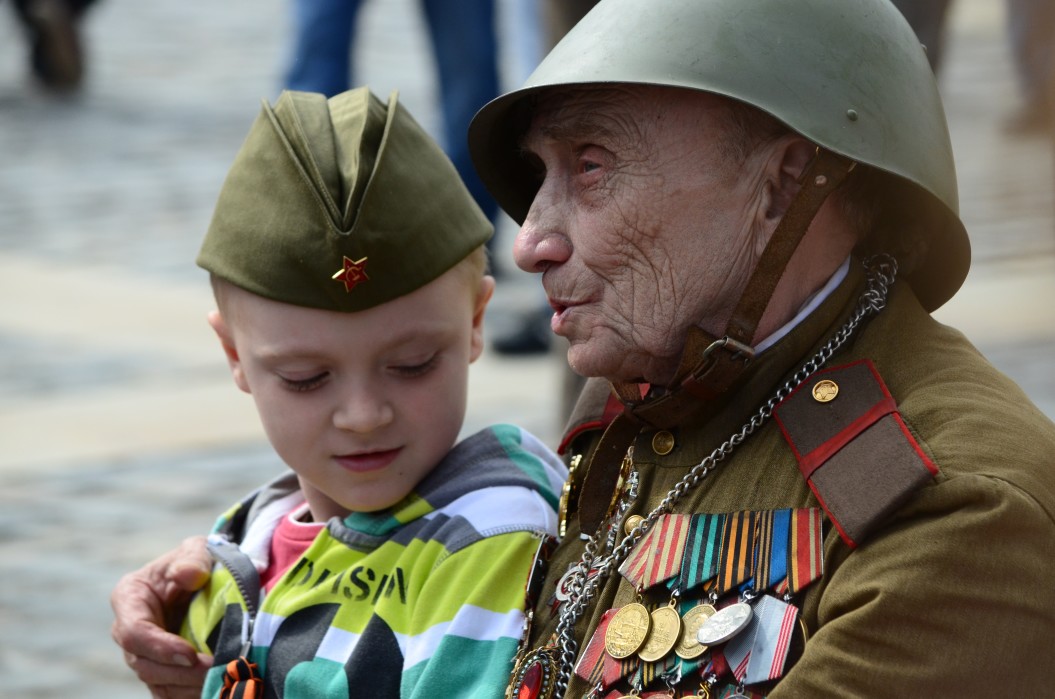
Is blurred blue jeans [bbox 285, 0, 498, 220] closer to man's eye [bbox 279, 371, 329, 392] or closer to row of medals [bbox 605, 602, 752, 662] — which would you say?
man's eye [bbox 279, 371, 329, 392]

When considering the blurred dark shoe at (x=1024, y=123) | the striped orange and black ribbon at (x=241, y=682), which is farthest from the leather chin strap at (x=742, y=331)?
the blurred dark shoe at (x=1024, y=123)

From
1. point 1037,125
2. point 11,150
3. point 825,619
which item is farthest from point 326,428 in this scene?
point 11,150

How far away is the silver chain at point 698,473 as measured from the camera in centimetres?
212

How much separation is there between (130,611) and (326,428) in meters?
0.56

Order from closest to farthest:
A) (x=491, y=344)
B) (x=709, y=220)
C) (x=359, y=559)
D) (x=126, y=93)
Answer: (x=709, y=220) < (x=359, y=559) < (x=491, y=344) < (x=126, y=93)

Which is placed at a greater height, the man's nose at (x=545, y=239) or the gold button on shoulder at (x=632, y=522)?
the man's nose at (x=545, y=239)

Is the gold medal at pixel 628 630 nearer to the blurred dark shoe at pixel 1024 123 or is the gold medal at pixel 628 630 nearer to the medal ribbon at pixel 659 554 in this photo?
the medal ribbon at pixel 659 554

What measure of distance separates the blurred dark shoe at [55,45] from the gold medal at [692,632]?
39.1 ft

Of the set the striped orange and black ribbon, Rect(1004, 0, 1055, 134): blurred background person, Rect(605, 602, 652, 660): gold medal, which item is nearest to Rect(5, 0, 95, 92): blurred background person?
Rect(1004, 0, 1055, 134): blurred background person

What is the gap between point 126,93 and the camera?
12969 mm

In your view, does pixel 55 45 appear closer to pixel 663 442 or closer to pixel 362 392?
pixel 362 392

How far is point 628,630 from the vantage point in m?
2.05

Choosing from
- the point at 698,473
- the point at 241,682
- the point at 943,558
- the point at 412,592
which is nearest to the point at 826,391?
the point at 698,473

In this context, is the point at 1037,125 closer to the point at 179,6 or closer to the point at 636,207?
the point at 636,207
